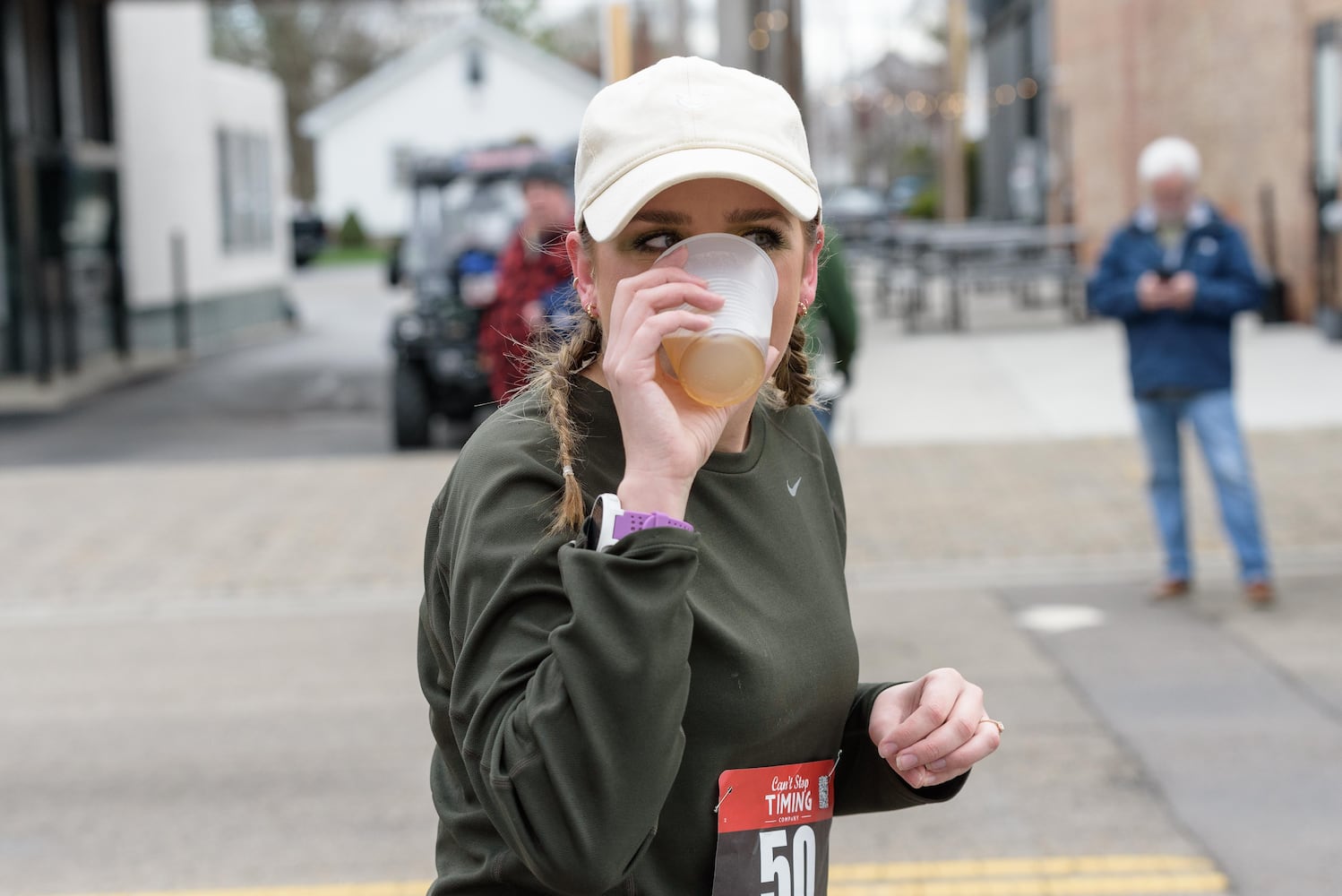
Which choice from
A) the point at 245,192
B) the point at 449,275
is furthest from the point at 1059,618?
the point at 245,192

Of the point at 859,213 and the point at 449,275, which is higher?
the point at 859,213

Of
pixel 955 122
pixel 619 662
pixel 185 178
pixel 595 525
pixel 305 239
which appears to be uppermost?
pixel 955 122

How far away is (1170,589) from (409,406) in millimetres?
6777

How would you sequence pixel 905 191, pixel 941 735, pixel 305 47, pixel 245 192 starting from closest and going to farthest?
pixel 941 735 → pixel 245 192 → pixel 905 191 → pixel 305 47

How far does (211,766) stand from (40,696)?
1490 mm

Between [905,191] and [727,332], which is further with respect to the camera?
[905,191]

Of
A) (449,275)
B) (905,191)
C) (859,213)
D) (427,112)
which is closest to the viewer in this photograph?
(449,275)

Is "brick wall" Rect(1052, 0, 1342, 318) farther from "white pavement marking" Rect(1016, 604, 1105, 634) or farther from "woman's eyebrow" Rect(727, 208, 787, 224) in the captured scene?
"woman's eyebrow" Rect(727, 208, 787, 224)

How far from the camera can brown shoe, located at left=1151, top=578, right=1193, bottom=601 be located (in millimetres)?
7859

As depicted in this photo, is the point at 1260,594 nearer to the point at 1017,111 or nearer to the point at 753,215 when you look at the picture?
the point at 753,215

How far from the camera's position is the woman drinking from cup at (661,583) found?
164 cm

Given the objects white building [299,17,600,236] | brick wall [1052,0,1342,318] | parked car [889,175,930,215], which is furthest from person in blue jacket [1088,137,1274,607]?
white building [299,17,600,236]

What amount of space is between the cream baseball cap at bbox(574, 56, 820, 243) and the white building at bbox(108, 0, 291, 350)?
21.7 meters

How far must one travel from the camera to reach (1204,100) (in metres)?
21.2
